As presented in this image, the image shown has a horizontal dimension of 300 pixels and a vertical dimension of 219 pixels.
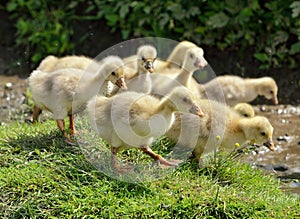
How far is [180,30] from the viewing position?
26.9 ft

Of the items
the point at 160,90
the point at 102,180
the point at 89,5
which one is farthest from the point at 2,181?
the point at 89,5

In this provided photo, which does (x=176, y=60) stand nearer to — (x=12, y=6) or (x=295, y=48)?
(x=295, y=48)

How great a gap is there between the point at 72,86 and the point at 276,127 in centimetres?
261

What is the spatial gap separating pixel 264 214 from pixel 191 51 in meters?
2.05

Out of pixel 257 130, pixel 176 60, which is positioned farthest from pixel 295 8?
pixel 257 130

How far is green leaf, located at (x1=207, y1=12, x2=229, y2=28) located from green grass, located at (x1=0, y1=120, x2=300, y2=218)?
3130 millimetres

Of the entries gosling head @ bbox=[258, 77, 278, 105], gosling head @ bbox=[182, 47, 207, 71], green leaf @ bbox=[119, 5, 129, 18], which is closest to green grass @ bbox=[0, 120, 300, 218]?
gosling head @ bbox=[182, 47, 207, 71]

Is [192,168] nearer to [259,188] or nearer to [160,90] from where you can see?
[259,188]

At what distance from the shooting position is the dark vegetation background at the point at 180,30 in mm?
7922

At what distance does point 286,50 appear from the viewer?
7.96m

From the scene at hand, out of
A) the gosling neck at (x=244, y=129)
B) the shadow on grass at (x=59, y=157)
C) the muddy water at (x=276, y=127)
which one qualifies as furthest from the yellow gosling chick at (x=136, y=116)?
the muddy water at (x=276, y=127)

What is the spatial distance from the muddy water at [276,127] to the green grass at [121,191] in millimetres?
656

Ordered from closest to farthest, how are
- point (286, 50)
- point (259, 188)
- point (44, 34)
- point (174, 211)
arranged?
point (174, 211) → point (259, 188) → point (286, 50) → point (44, 34)

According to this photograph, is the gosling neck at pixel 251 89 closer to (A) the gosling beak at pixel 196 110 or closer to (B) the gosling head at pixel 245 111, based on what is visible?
(B) the gosling head at pixel 245 111
